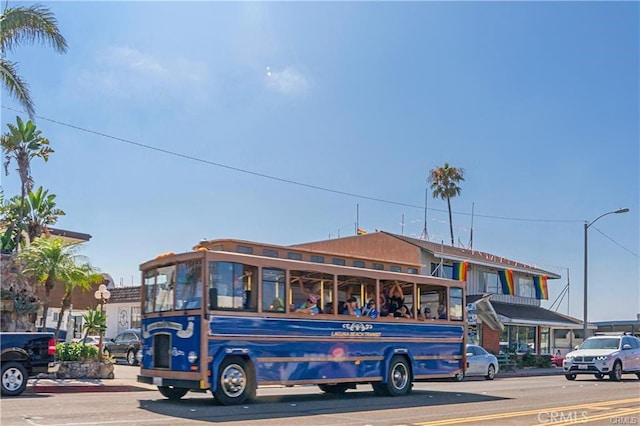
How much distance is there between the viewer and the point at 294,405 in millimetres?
14781

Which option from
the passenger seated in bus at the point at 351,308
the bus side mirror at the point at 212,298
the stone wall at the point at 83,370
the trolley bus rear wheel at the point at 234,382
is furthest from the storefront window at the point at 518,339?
the bus side mirror at the point at 212,298

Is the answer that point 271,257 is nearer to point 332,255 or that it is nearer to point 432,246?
point 332,255

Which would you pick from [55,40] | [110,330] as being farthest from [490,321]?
[55,40]

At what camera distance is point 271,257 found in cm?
1555

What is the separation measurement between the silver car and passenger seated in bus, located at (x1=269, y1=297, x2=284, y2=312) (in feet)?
49.8

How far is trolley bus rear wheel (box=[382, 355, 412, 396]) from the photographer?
1761 cm

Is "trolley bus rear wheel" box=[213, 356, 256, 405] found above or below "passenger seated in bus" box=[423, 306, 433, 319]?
below

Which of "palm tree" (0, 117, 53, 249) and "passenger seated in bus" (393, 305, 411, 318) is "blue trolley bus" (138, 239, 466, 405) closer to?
"passenger seated in bus" (393, 305, 411, 318)

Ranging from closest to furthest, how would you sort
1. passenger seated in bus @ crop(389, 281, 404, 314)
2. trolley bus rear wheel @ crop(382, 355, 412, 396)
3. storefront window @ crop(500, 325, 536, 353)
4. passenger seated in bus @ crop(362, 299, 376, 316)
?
passenger seated in bus @ crop(362, 299, 376, 316)
trolley bus rear wheel @ crop(382, 355, 412, 396)
passenger seated in bus @ crop(389, 281, 404, 314)
storefront window @ crop(500, 325, 536, 353)

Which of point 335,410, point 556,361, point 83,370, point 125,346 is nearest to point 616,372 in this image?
point 335,410

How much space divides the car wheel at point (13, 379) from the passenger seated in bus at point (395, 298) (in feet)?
28.2

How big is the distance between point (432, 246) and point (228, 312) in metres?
29.0

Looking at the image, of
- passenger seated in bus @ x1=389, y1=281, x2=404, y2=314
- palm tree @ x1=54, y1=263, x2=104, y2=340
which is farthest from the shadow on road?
palm tree @ x1=54, y1=263, x2=104, y2=340

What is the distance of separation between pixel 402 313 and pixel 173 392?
6.08 meters
